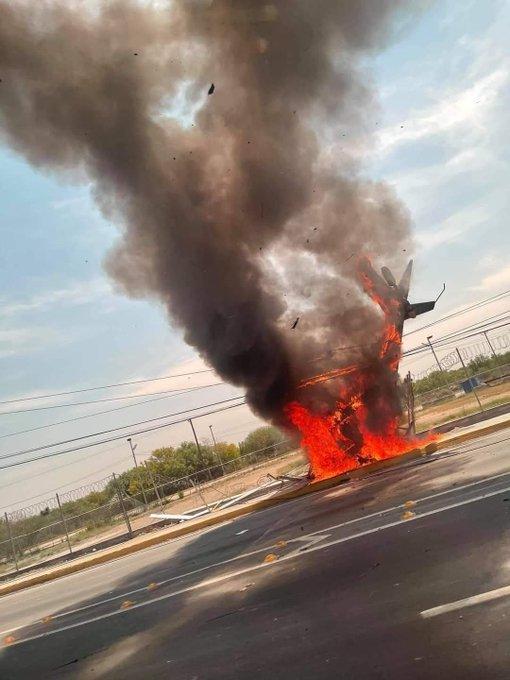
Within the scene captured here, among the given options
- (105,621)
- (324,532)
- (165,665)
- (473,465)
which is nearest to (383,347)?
(473,465)

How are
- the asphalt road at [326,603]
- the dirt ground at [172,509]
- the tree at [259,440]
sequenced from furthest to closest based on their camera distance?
the tree at [259,440]
the dirt ground at [172,509]
the asphalt road at [326,603]

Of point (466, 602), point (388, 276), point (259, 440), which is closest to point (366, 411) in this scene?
point (388, 276)

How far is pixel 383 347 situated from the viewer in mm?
13617

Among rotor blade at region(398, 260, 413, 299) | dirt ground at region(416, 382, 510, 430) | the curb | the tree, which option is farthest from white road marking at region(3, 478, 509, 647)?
the tree

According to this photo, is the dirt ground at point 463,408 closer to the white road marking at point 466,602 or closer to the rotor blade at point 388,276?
the rotor blade at point 388,276

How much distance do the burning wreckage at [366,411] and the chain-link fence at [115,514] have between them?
457 centimetres

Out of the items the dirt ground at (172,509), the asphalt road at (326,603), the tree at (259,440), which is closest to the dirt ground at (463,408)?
the dirt ground at (172,509)

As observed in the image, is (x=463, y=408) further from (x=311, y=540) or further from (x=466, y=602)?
(x=466, y=602)

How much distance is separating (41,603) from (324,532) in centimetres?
614

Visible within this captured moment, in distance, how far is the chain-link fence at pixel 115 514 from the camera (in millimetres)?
18014

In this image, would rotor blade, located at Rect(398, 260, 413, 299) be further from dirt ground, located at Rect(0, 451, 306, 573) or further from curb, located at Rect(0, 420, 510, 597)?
dirt ground, located at Rect(0, 451, 306, 573)

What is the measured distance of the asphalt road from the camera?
10.3 feet

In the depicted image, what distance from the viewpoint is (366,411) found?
42.9 feet

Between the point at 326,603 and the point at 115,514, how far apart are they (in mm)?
25288
